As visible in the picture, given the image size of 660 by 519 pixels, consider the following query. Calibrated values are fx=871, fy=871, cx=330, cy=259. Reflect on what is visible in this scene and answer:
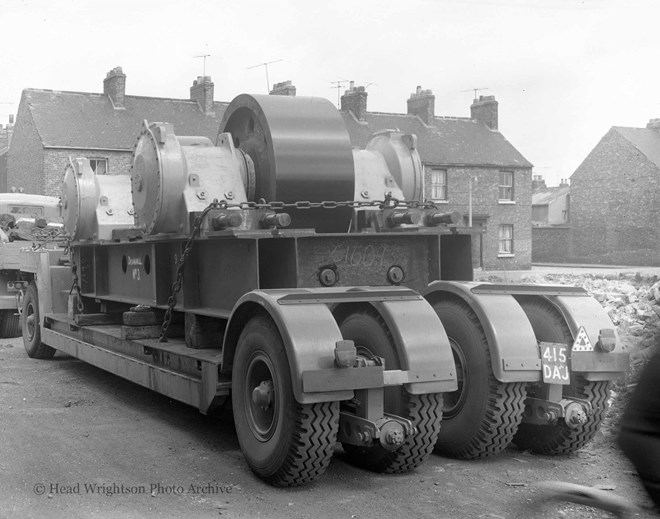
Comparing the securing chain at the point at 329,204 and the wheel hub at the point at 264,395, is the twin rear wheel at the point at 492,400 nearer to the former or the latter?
the securing chain at the point at 329,204

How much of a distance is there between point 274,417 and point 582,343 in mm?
2309

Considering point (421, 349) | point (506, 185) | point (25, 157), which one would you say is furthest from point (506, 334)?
point (506, 185)

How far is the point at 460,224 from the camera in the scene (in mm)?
7703

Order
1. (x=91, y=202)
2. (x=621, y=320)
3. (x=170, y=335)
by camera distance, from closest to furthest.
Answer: (x=170, y=335), (x=91, y=202), (x=621, y=320)

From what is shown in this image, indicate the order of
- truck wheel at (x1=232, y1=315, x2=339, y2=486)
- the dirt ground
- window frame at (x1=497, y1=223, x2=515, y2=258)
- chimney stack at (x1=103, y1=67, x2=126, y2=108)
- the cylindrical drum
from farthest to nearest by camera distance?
window frame at (x1=497, y1=223, x2=515, y2=258), chimney stack at (x1=103, y1=67, x2=126, y2=108), the cylindrical drum, truck wheel at (x1=232, y1=315, x2=339, y2=486), the dirt ground

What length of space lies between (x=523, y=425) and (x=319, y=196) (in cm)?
268

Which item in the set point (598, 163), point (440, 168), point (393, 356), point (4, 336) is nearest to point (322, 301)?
point (393, 356)

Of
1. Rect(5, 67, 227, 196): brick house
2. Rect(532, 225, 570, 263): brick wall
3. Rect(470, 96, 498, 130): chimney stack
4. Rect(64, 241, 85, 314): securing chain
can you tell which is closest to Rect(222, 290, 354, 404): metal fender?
Rect(64, 241, 85, 314): securing chain

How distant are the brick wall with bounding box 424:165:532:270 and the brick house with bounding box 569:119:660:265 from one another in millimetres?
4776

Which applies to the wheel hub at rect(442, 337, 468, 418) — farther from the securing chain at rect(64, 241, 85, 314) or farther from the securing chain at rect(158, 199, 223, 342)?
the securing chain at rect(64, 241, 85, 314)

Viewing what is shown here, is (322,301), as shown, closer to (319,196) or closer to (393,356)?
(393,356)

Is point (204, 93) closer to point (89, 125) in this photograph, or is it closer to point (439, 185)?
point (89, 125)

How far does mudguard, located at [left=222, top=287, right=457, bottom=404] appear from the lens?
5422 millimetres

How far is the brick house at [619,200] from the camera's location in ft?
138
